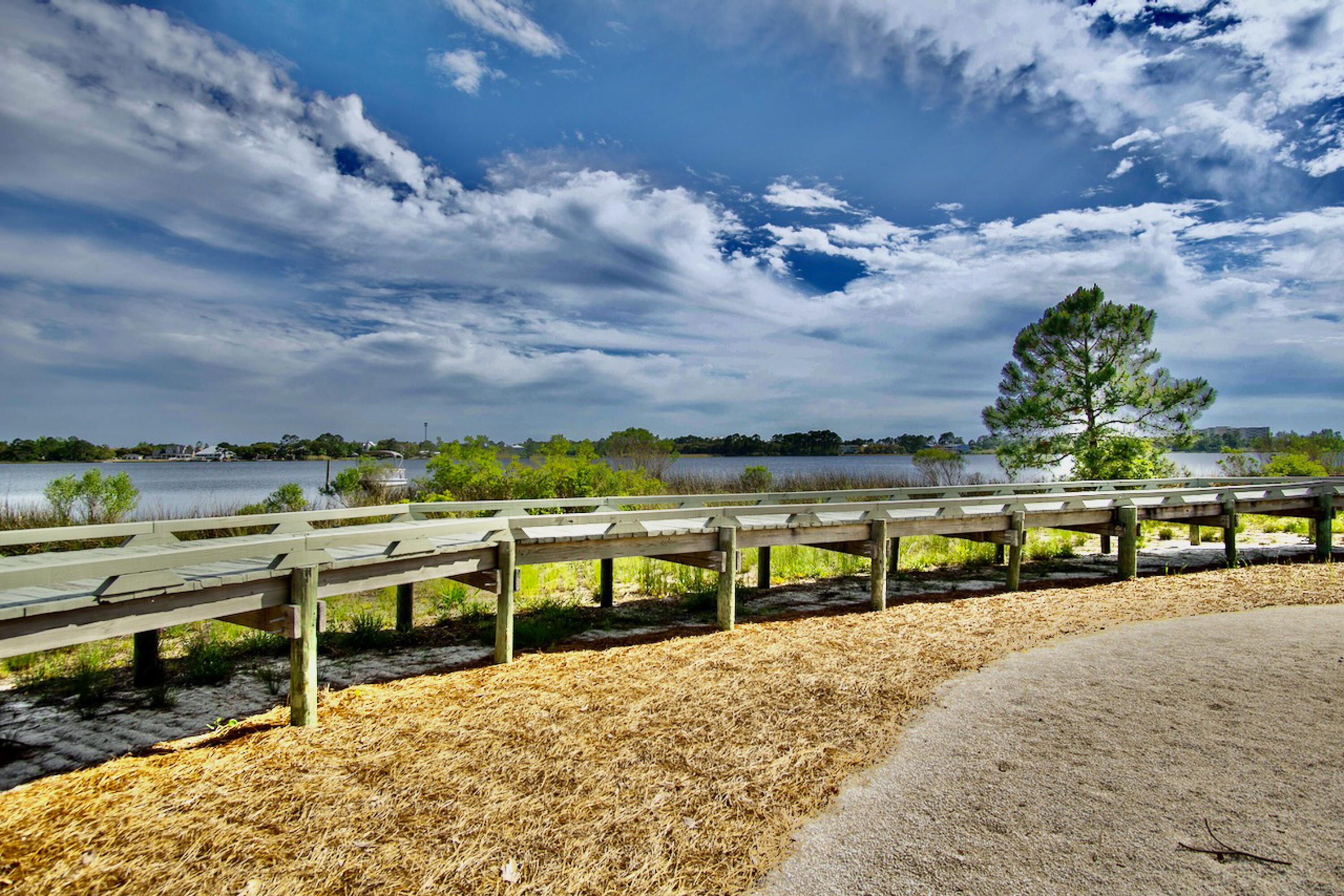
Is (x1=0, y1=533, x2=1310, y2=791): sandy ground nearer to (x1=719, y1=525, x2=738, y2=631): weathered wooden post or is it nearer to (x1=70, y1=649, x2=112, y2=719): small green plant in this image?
(x1=70, y1=649, x2=112, y2=719): small green plant

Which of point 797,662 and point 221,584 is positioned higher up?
point 221,584

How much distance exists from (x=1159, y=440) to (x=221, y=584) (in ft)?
68.0

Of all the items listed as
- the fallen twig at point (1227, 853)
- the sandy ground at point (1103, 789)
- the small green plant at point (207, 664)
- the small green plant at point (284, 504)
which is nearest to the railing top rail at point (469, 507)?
the small green plant at point (207, 664)

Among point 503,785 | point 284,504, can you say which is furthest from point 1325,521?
point 284,504

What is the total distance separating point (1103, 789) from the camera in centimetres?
356

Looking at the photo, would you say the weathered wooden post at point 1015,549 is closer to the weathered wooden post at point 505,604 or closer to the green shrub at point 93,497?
the weathered wooden post at point 505,604

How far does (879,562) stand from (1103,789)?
14.3ft

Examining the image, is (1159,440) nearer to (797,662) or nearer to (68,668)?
(797,662)

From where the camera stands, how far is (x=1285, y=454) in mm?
24938

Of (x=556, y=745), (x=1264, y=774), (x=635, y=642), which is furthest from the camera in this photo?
(x=635, y=642)

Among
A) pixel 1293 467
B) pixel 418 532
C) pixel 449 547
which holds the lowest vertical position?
pixel 449 547

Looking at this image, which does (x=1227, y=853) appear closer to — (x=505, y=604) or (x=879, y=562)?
(x=505, y=604)

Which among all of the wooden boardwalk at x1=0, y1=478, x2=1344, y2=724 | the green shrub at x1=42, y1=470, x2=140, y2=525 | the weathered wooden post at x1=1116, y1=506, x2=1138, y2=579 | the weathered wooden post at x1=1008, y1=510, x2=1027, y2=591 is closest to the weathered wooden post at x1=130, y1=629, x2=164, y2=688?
the wooden boardwalk at x1=0, y1=478, x2=1344, y2=724

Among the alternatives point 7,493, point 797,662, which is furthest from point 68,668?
point 7,493
